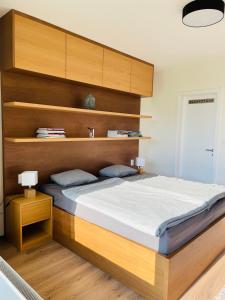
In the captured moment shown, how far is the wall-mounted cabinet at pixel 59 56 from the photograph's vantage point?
89.9 inches

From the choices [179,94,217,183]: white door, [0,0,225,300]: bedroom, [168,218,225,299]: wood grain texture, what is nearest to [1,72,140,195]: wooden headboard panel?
[0,0,225,300]: bedroom

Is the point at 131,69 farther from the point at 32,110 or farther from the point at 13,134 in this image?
the point at 13,134

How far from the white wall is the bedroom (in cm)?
3

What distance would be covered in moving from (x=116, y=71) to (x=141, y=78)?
0.60 metres

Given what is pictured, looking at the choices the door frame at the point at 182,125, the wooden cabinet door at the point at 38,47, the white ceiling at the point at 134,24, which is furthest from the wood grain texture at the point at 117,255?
the door frame at the point at 182,125

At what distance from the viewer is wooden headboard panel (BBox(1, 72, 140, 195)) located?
2619 mm

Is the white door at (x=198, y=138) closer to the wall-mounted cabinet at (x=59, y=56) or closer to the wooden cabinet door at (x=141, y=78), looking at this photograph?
the wooden cabinet door at (x=141, y=78)

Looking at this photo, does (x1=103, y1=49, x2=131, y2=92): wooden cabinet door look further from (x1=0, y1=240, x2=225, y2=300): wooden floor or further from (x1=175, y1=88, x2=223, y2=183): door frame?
(x1=0, y1=240, x2=225, y2=300): wooden floor

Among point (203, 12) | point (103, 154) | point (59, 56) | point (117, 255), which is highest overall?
point (203, 12)

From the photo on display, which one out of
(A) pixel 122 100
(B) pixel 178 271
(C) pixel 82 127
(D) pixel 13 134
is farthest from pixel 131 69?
(B) pixel 178 271

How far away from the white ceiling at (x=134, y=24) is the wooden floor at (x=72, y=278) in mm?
2478

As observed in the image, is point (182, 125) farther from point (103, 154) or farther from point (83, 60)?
point (83, 60)

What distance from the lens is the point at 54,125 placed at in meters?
3.01

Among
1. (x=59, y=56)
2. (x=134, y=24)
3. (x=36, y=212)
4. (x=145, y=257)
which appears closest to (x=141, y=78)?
(x=134, y=24)
